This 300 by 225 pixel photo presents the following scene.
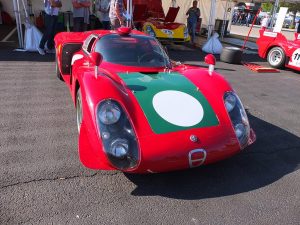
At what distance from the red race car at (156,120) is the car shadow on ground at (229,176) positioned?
26 centimetres

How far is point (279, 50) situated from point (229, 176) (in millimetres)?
6419

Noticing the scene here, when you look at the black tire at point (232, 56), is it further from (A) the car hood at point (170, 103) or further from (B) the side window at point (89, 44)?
(A) the car hood at point (170, 103)

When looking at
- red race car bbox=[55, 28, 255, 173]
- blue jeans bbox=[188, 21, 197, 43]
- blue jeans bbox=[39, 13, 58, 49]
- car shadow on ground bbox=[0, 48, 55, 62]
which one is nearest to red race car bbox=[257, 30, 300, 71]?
blue jeans bbox=[188, 21, 197, 43]

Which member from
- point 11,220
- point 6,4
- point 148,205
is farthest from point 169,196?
point 6,4

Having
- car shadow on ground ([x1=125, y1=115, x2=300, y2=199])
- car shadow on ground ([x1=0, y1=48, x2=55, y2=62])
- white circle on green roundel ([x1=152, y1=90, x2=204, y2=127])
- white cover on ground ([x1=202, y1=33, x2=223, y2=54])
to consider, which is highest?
white circle on green roundel ([x1=152, y1=90, x2=204, y2=127])

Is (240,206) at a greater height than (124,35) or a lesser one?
lesser

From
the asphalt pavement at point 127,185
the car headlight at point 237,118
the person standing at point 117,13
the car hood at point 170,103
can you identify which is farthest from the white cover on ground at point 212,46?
the car headlight at point 237,118

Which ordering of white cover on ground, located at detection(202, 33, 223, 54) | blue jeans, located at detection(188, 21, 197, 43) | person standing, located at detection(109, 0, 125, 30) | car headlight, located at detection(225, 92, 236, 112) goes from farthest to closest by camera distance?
blue jeans, located at detection(188, 21, 197, 43) → white cover on ground, located at detection(202, 33, 223, 54) → person standing, located at detection(109, 0, 125, 30) → car headlight, located at detection(225, 92, 236, 112)

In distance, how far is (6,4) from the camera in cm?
1316

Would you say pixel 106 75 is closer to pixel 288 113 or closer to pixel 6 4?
pixel 288 113

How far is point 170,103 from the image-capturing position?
265 centimetres

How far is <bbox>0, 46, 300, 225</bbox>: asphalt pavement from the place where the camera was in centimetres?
215

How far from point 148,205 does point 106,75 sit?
4.39ft

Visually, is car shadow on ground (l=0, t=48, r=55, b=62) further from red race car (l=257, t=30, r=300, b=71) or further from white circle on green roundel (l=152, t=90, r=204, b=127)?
red race car (l=257, t=30, r=300, b=71)
